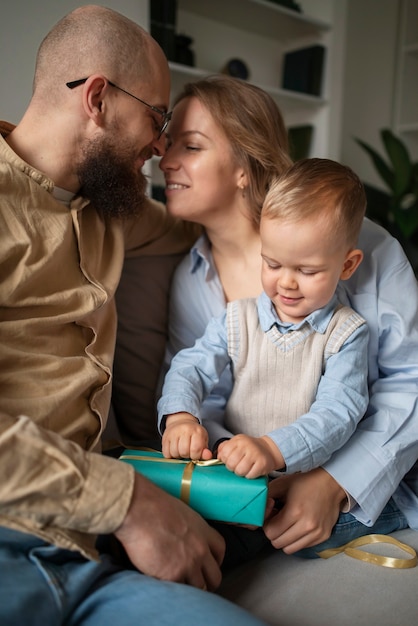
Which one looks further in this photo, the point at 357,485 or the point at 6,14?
the point at 6,14

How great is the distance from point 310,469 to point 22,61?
1.47 metres

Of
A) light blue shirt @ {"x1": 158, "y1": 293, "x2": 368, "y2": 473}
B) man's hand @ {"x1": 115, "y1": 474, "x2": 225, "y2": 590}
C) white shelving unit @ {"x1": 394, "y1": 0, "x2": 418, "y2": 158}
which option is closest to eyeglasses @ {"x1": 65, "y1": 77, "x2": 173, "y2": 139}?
light blue shirt @ {"x1": 158, "y1": 293, "x2": 368, "y2": 473}

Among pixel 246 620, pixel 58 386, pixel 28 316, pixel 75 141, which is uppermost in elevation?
pixel 75 141

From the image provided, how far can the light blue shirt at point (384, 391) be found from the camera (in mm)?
1270

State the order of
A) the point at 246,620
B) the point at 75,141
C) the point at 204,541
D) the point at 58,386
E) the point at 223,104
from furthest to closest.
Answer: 1. the point at 223,104
2. the point at 75,141
3. the point at 58,386
4. the point at 204,541
5. the point at 246,620

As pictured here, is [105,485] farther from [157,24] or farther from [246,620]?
[157,24]

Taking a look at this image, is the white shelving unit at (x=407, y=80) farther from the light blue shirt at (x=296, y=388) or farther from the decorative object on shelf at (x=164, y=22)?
the light blue shirt at (x=296, y=388)

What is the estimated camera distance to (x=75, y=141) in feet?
4.61

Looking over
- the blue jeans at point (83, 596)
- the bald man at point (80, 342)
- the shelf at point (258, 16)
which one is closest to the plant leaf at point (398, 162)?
the shelf at point (258, 16)

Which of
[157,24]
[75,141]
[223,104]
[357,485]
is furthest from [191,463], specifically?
[157,24]

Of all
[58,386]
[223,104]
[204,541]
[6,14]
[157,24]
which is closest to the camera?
[204,541]

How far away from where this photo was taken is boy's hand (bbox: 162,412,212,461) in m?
1.14

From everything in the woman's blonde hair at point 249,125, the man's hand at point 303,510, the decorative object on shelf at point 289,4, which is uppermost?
the decorative object on shelf at point 289,4

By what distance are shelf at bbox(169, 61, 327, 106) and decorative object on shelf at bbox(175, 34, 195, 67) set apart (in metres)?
0.04
